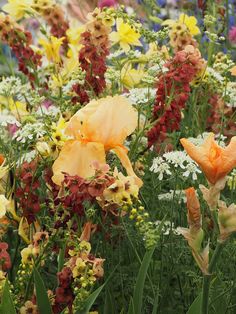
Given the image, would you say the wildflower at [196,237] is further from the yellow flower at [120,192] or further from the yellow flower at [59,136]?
the yellow flower at [59,136]

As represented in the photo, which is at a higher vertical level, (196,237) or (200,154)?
(200,154)

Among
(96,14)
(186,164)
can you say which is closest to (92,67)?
(96,14)

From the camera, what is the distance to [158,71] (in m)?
2.22

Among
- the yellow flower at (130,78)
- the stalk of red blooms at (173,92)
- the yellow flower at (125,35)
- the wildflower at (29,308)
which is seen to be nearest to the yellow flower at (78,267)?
the wildflower at (29,308)

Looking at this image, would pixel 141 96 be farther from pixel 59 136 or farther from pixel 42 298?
pixel 42 298

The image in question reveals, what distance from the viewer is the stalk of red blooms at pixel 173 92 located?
1.98m

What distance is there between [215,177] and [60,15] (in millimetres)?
1643

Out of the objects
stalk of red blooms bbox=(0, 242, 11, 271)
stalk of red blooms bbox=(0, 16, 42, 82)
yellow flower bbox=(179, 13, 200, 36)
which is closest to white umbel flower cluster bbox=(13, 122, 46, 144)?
stalk of red blooms bbox=(0, 242, 11, 271)

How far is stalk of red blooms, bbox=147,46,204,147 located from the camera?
6.49 feet

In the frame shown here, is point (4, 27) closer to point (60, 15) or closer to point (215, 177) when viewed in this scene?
point (60, 15)

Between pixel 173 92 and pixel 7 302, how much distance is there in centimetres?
67

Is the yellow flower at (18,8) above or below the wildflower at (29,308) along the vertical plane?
above

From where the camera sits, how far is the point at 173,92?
1969mm

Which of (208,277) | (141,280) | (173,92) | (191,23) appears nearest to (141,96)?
(173,92)
